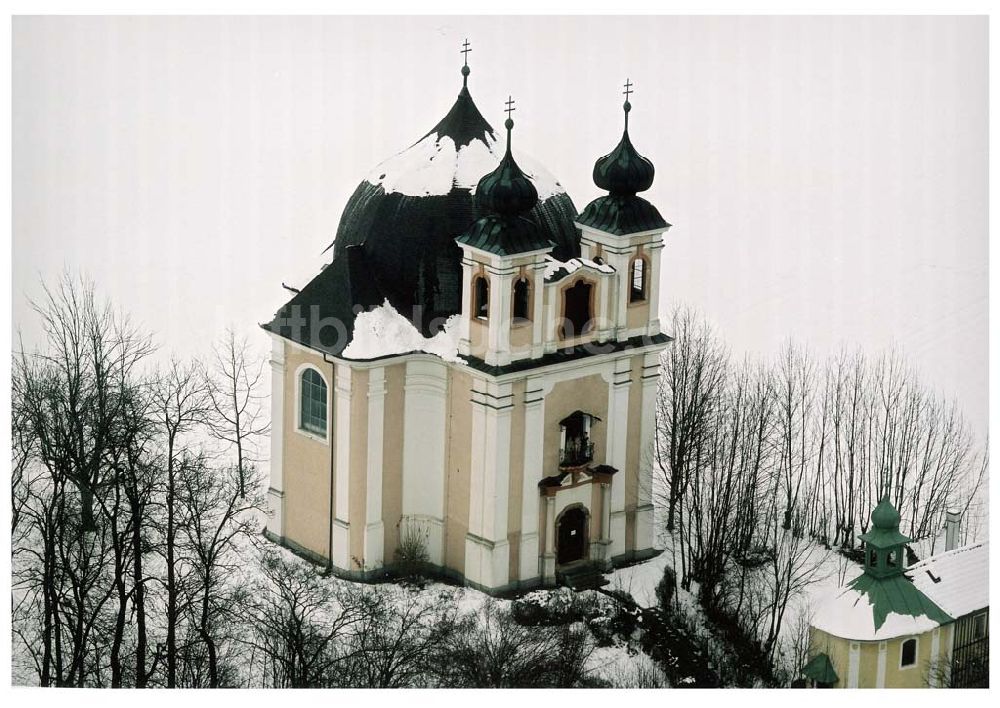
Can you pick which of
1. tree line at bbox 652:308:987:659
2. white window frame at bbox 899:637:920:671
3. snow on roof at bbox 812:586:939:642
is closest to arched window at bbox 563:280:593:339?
tree line at bbox 652:308:987:659

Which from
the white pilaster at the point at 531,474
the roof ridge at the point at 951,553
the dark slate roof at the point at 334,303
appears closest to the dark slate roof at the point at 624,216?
the white pilaster at the point at 531,474

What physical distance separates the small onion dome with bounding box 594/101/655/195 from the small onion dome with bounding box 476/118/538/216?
111 centimetres

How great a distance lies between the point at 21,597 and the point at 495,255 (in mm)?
6450

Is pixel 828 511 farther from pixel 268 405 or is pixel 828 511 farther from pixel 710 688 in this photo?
pixel 268 405

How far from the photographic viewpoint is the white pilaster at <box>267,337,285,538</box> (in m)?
36.1

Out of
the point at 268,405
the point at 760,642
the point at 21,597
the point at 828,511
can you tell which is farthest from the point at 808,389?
the point at 21,597

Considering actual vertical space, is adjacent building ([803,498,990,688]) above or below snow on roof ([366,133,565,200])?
below

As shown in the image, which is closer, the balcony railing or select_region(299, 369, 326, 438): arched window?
the balcony railing

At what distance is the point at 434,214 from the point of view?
3506 cm

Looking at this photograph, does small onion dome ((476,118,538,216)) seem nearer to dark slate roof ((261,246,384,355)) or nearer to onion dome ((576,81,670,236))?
Answer: onion dome ((576,81,670,236))

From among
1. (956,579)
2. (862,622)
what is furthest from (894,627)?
(956,579)

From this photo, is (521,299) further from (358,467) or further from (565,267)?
(358,467)

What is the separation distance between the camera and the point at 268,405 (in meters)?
38.8

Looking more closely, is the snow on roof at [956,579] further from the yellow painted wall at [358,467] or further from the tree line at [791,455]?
the yellow painted wall at [358,467]
